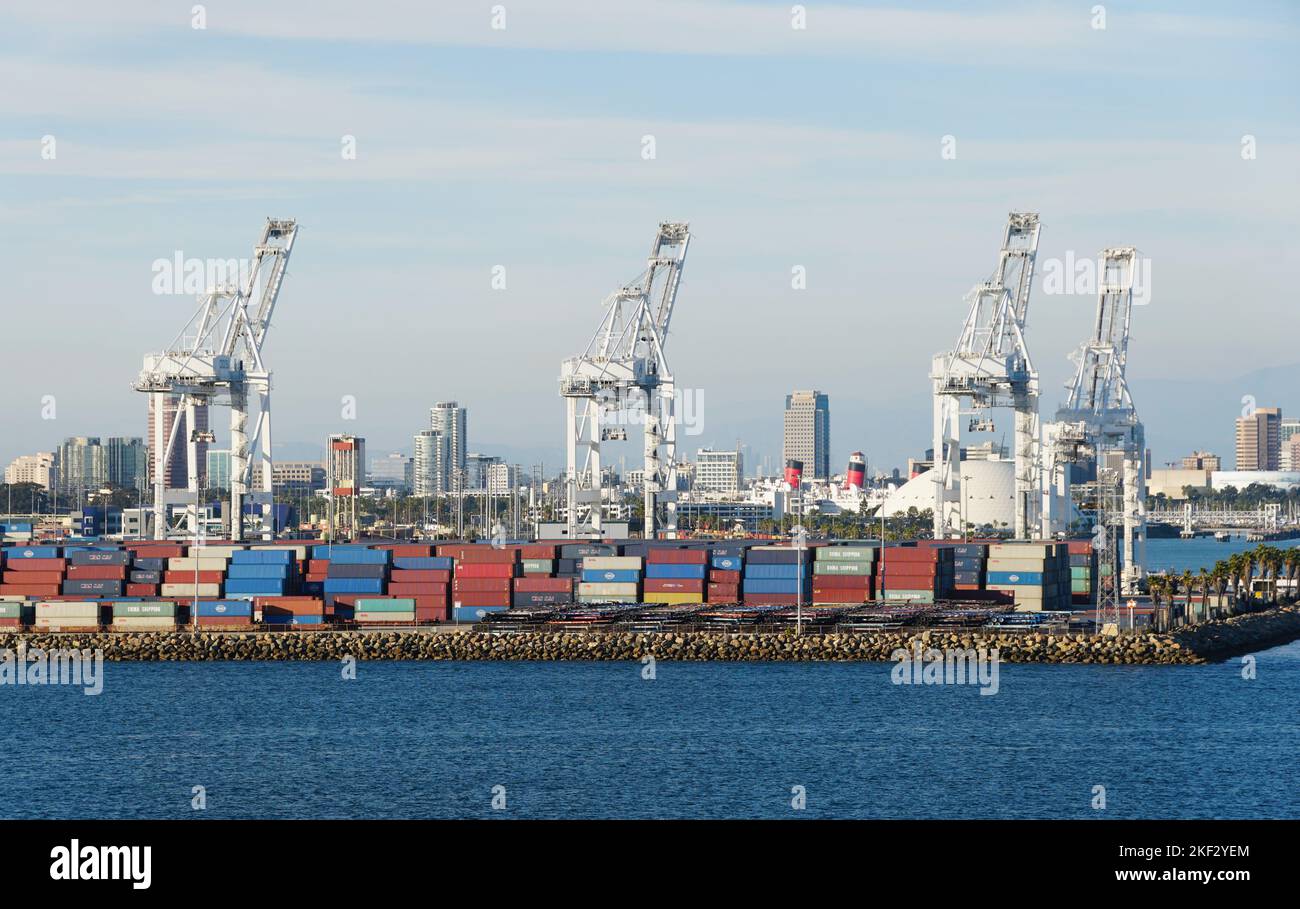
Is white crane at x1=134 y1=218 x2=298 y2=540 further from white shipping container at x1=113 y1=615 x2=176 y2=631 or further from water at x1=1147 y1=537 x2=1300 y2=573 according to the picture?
water at x1=1147 y1=537 x2=1300 y2=573

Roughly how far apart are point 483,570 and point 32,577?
16529 mm

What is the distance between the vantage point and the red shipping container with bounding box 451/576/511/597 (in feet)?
196

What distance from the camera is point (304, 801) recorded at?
100 feet

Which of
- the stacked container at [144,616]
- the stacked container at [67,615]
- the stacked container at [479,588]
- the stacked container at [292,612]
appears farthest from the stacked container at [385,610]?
the stacked container at [67,615]

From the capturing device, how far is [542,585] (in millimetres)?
59938

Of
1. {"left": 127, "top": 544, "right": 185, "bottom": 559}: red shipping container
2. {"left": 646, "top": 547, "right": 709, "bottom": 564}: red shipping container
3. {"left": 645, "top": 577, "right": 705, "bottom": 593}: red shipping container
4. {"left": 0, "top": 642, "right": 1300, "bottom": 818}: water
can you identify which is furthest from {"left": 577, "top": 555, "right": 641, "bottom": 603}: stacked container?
{"left": 127, "top": 544, "right": 185, "bottom": 559}: red shipping container

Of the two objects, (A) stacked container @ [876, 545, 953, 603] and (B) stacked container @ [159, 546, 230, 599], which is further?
(B) stacked container @ [159, 546, 230, 599]

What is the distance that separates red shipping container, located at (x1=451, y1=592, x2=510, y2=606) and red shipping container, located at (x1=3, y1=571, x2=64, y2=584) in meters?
14.6

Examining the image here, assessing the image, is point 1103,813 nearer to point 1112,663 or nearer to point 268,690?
point 1112,663

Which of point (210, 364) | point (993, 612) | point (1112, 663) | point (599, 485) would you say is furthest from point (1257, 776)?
point (210, 364)

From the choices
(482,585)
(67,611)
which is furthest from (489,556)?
(67,611)

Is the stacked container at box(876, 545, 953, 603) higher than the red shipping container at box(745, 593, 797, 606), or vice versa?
the stacked container at box(876, 545, 953, 603)
